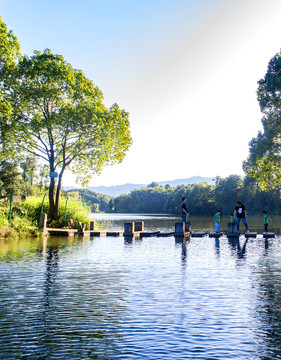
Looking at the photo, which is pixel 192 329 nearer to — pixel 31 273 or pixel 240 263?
pixel 31 273

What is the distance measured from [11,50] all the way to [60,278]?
2129 cm

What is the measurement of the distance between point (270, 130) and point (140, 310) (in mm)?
34407

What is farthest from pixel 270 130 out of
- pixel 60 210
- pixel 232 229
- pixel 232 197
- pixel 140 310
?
pixel 232 197

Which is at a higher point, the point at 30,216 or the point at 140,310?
the point at 30,216

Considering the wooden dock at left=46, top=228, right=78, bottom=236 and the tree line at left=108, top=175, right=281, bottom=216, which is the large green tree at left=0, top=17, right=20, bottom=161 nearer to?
the wooden dock at left=46, top=228, right=78, bottom=236

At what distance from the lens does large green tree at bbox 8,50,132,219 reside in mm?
30297

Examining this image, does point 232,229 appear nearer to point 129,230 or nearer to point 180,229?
point 180,229

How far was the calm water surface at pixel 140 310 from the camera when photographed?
6367 mm

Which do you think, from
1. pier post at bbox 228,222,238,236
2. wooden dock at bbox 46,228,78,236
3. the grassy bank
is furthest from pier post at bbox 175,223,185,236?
the grassy bank

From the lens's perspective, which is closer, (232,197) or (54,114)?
(54,114)

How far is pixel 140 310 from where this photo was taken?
852 cm

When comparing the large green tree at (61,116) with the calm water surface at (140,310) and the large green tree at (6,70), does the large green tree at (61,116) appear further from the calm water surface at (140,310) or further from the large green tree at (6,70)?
the calm water surface at (140,310)

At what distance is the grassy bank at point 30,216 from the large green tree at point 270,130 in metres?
19.6

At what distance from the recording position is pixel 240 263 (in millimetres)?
15344
